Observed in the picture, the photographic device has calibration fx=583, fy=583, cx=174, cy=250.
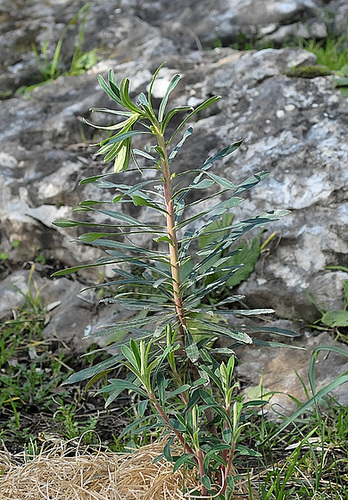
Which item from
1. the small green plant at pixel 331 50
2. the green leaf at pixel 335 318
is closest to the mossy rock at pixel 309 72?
the small green plant at pixel 331 50

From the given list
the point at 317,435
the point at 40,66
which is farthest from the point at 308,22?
the point at 317,435

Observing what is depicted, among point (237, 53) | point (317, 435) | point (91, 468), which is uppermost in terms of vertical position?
point (237, 53)

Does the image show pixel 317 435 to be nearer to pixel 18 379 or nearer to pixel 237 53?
pixel 18 379

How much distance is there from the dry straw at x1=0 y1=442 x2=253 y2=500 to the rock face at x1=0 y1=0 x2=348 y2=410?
0.98 metres

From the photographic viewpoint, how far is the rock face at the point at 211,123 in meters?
2.50

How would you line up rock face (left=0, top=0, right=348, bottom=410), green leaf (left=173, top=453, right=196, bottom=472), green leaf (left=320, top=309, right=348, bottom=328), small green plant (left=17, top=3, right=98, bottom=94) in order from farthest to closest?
small green plant (left=17, top=3, right=98, bottom=94), rock face (left=0, top=0, right=348, bottom=410), green leaf (left=320, top=309, right=348, bottom=328), green leaf (left=173, top=453, right=196, bottom=472)

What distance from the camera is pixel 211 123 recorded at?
295 centimetres

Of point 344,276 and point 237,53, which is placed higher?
point 237,53

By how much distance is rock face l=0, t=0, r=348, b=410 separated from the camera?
2.50m

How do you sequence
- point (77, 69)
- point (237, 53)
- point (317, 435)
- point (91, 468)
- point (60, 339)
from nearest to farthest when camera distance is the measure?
point (91, 468), point (317, 435), point (60, 339), point (237, 53), point (77, 69)

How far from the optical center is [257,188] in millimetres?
2625

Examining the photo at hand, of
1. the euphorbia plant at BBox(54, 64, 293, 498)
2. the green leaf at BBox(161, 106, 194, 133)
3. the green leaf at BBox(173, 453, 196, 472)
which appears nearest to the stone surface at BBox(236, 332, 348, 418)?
the euphorbia plant at BBox(54, 64, 293, 498)

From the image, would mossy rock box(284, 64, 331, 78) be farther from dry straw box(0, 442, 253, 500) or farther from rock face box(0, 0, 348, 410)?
dry straw box(0, 442, 253, 500)

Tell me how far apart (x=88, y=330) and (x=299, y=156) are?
1.24m
